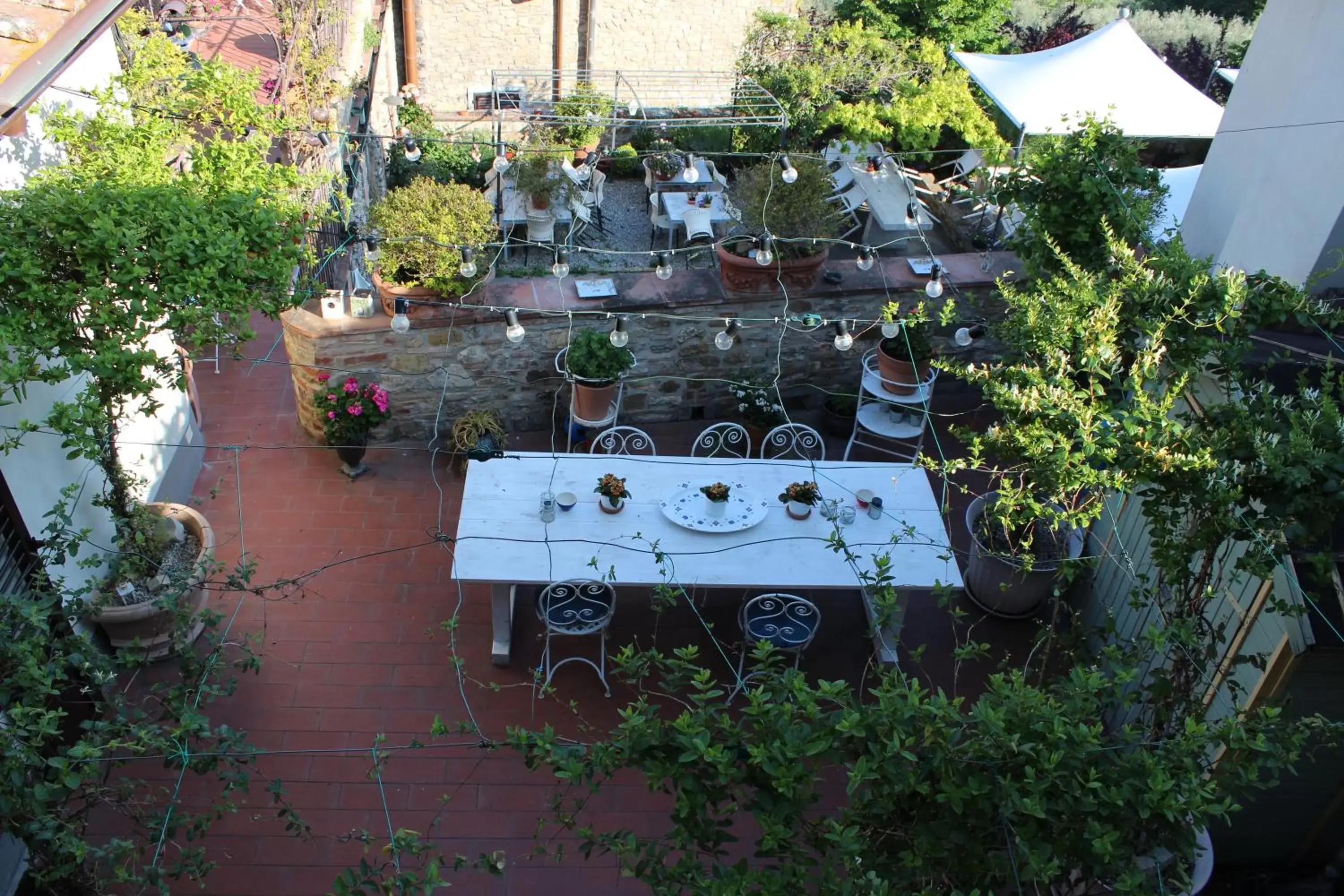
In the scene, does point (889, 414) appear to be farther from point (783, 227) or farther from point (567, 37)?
point (567, 37)

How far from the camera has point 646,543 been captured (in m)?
5.02

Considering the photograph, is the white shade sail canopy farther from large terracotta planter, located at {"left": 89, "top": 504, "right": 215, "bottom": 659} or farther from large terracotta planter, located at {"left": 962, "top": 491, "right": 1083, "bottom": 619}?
large terracotta planter, located at {"left": 89, "top": 504, "right": 215, "bottom": 659}

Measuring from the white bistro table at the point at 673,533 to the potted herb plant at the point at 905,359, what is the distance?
3.31ft

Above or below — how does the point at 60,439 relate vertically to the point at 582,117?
above

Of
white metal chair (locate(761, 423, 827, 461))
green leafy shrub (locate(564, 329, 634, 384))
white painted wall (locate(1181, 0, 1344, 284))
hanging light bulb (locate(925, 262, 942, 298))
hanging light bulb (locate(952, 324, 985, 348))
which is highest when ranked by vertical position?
white painted wall (locate(1181, 0, 1344, 284))

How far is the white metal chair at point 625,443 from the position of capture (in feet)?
19.7

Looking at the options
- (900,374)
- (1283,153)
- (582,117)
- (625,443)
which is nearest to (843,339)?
(900,374)

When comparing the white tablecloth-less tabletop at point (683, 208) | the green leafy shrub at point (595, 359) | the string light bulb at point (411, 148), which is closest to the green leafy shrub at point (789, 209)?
the green leafy shrub at point (595, 359)

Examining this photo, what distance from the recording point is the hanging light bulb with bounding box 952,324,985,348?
5734 mm

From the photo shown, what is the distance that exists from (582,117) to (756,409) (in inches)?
199

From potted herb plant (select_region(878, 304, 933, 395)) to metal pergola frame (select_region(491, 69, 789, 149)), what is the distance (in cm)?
343

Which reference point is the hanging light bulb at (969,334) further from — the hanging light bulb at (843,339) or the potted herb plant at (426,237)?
the potted herb plant at (426,237)

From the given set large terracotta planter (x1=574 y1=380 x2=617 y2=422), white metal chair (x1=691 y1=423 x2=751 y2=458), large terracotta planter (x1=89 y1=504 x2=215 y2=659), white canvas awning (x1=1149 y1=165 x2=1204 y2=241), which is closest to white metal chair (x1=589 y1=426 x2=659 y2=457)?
large terracotta planter (x1=574 y1=380 x2=617 y2=422)

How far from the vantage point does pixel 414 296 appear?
6.15 m
